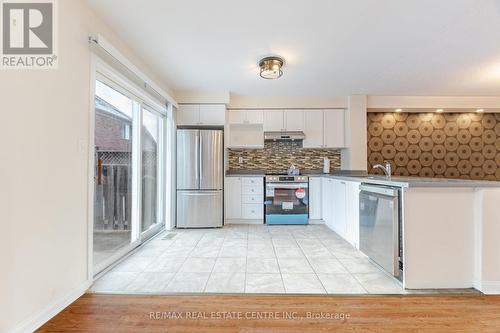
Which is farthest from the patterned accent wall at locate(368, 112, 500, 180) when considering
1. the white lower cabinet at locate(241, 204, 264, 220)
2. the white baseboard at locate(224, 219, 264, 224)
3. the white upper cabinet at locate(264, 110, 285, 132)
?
the white baseboard at locate(224, 219, 264, 224)

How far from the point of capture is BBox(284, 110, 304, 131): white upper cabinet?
470 cm

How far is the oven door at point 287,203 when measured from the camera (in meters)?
4.43

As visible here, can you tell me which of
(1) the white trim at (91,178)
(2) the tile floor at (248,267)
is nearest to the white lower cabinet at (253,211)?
(2) the tile floor at (248,267)

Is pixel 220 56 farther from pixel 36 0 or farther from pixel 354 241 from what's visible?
pixel 354 241

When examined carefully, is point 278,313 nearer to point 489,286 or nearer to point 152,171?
point 489,286

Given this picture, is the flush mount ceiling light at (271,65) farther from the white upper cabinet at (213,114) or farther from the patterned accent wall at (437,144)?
the patterned accent wall at (437,144)

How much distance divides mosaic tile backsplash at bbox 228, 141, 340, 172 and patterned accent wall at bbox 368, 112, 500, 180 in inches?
38.1

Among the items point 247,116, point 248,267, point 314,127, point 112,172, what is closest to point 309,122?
point 314,127

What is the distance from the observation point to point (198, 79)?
3756 millimetres

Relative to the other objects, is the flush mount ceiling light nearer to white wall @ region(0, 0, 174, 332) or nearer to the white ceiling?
the white ceiling

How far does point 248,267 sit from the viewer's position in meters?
2.53

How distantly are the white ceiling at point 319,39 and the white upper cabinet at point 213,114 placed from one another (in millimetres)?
491

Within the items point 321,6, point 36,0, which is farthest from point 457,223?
point 36,0

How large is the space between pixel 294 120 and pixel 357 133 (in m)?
1.19
